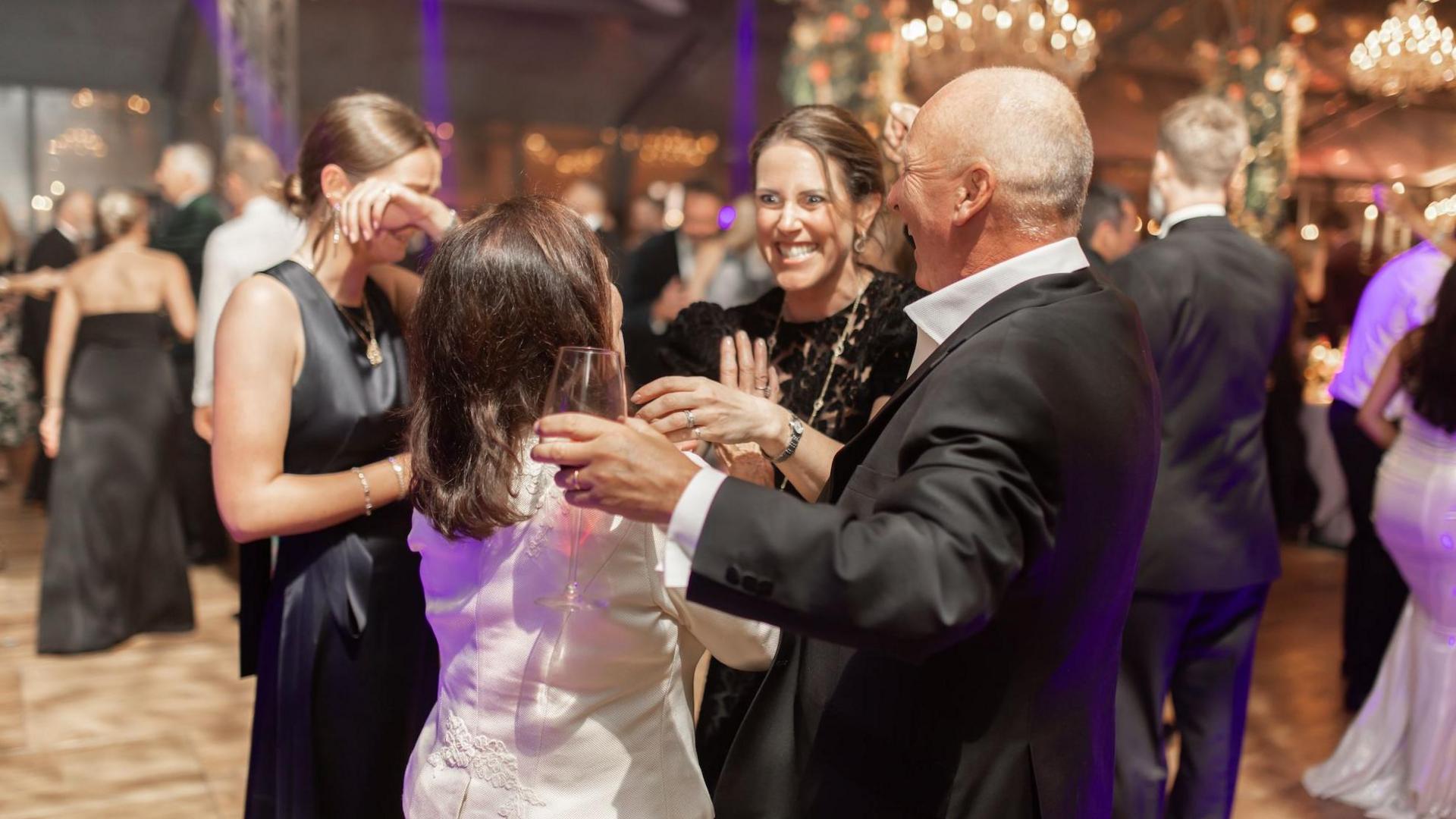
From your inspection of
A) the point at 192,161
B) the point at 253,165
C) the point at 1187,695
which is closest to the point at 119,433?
the point at 253,165

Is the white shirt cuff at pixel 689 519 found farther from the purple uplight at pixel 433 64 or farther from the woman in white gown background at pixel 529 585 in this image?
the purple uplight at pixel 433 64

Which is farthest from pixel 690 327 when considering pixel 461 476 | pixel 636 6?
pixel 636 6

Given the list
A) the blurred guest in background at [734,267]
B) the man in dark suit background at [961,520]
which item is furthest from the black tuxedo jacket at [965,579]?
the blurred guest in background at [734,267]

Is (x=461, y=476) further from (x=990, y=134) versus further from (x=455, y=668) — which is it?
(x=990, y=134)

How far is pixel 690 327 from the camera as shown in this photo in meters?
2.13

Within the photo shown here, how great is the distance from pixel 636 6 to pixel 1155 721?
445 inches

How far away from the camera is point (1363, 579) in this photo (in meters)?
4.14

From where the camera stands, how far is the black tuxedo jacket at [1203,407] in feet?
8.82

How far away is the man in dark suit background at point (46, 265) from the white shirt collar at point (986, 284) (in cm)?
668

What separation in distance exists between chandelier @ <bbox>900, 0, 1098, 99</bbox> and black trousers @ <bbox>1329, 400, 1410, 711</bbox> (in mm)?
2685

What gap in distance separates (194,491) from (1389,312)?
543 cm

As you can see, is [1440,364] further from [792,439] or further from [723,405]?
[723,405]

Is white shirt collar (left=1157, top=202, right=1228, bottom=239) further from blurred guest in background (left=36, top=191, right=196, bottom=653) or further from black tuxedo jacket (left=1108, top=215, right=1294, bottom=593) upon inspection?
blurred guest in background (left=36, top=191, right=196, bottom=653)

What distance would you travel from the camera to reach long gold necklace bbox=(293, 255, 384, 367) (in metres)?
2.03
